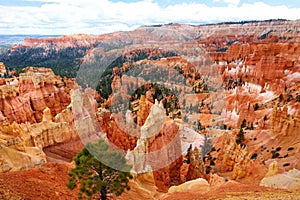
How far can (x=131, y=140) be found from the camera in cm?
2117

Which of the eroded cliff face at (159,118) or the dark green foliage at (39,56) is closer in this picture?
the eroded cliff face at (159,118)

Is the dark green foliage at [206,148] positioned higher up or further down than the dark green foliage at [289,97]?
further down

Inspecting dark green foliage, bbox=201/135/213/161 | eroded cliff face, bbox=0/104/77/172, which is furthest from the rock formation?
eroded cliff face, bbox=0/104/77/172

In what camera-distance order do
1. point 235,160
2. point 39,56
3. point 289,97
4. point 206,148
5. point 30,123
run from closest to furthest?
point 235,160 → point 30,123 → point 206,148 → point 289,97 → point 39,56

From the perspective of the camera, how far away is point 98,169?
8258 millimetres

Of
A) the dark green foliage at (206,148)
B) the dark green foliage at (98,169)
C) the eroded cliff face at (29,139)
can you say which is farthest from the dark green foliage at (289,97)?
the dark green foliage at (98,169)

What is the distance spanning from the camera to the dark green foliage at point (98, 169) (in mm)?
7988

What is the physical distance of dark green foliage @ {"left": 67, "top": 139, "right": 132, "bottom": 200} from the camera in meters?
7.99

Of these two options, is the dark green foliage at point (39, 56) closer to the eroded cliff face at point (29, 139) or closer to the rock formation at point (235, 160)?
the eroded cliff face at point (29, 139)

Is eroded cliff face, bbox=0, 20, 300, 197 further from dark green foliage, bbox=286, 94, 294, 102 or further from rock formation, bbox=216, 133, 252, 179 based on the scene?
dark green foliage, bbox=286, 94, 294, 102

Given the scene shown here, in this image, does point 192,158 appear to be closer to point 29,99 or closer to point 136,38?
point 136,38

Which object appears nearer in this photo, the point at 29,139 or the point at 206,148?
the point at 29,139

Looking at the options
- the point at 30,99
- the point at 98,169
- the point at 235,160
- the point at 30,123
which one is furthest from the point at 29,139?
the point at 30,99

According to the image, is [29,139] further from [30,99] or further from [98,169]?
[30,99]
